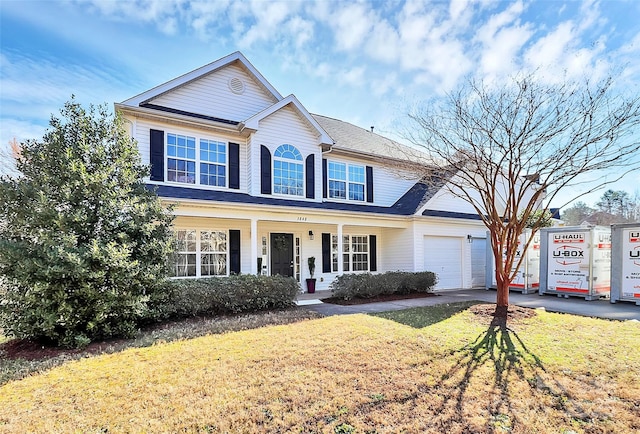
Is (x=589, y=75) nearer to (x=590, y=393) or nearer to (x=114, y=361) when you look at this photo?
A: (x=590, y=393)

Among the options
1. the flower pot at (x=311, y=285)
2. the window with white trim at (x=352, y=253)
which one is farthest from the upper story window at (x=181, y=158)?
the window with white trim at (x=352, y=253)

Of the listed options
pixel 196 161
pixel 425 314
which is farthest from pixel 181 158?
pixel 425 314

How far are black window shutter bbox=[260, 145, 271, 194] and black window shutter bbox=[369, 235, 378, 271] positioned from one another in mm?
5193

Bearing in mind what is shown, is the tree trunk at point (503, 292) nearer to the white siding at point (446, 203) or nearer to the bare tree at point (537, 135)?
the bare tree at point (537, 135)

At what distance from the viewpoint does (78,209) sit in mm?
6297

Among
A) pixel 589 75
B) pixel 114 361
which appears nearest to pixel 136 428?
pixel 114 361

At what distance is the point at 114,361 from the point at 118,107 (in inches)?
312

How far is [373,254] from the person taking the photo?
581 inches

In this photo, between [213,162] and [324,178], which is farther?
[324,178]

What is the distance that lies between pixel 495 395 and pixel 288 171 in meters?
10.2

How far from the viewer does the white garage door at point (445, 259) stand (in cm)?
1396

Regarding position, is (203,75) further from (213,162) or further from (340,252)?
(340,252)

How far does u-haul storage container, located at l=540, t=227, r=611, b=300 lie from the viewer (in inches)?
434

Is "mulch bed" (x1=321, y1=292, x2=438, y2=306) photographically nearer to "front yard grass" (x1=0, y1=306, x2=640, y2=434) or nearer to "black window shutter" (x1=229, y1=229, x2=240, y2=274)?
"black window shutter" (x1=229, y1=229, x2=240, y2=274)
